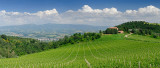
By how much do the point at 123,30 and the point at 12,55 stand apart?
10868cm

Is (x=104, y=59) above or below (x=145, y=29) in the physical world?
below

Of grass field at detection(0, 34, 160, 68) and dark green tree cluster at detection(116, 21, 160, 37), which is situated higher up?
dark green tree cluster at detection(116, 21, 160, 37)

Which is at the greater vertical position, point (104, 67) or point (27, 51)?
point (104, 67)

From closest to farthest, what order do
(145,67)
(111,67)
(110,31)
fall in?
(145,67)
(111,67)
(110,31)

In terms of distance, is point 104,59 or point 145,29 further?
point 145,29

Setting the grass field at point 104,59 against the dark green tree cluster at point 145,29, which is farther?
the dark green tree cluster at point 145,29

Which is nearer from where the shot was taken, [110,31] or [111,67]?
[111,67]

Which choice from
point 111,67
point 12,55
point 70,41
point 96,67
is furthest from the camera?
point 70,41

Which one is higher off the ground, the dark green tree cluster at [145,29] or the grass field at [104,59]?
the dark green tree cluster at [145,29]

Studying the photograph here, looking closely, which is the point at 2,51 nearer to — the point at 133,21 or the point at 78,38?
the point at 78,38

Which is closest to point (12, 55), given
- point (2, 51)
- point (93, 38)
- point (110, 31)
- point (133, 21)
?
point (2, 51)

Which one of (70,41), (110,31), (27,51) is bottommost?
(27,51)

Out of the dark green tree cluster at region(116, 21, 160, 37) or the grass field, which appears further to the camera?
the dark green tree cluster at region(116, 21, 160, 37)

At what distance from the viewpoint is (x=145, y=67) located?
1448 cm
